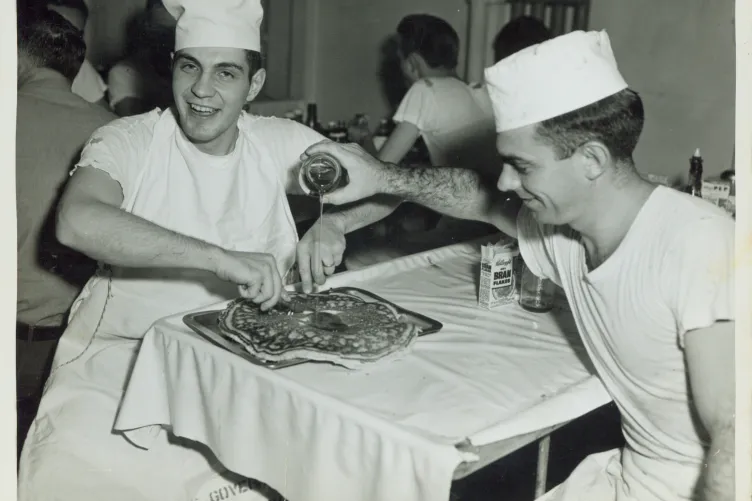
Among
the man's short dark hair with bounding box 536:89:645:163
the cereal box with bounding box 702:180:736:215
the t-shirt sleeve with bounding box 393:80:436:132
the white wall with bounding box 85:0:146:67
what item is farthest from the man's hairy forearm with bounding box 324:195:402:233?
the white wall with bounding box 85:0:146:67

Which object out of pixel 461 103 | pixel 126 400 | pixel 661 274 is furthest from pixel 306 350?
pixel 461 103

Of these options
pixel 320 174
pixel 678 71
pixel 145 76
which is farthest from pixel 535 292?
pixel 145 76

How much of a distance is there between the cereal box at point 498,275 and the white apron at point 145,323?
662mm

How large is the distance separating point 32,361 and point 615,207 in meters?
1.72

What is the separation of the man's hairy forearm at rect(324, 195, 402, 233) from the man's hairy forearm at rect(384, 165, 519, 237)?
14 centimetres

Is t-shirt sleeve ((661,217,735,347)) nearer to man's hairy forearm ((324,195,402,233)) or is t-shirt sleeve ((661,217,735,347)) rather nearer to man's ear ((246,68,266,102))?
man's hairy forearm ((324,195,402,233))

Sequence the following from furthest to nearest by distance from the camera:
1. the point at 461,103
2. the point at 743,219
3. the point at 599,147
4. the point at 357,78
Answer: the point at 357,78
the point at 461,103
the point at 599,147
the point at 743,219

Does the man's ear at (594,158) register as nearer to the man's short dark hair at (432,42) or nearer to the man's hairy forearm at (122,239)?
the man's hairy forearm at (122,239)

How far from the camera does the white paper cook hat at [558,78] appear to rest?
4.38ft

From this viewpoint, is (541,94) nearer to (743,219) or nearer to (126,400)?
(743,219)

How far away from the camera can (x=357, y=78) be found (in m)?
5.43

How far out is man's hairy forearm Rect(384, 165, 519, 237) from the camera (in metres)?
1.90

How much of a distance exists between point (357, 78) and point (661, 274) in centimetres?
449

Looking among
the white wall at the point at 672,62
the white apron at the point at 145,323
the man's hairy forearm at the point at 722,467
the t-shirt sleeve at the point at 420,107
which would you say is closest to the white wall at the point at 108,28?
the white wall at the point at 672,62
